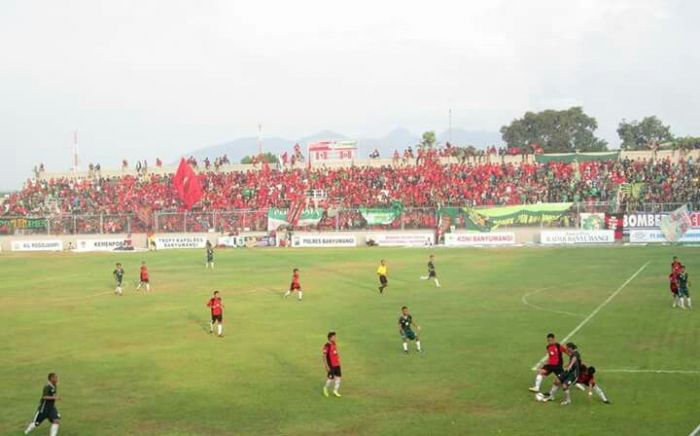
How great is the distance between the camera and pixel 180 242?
266ft

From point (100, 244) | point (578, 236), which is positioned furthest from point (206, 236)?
point (578, 236)

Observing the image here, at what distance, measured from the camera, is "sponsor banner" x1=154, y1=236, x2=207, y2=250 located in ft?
265

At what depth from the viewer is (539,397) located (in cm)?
2072

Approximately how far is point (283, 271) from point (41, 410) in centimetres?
3722

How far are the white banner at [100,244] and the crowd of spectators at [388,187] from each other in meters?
6.05

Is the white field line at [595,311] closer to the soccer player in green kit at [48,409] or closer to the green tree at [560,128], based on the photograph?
the soccer player in green kit at [48,409]

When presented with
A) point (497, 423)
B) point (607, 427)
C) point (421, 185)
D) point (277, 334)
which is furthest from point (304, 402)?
point (421, 185)

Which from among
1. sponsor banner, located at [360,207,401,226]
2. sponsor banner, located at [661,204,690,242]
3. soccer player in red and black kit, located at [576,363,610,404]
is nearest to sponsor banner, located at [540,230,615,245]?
sponsor banner, located at [661,204,690,242]

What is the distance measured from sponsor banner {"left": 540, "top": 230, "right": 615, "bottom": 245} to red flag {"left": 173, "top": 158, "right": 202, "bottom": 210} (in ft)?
120

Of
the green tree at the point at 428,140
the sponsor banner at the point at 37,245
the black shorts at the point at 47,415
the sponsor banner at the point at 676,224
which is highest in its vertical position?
the green tree at the point at 428,140

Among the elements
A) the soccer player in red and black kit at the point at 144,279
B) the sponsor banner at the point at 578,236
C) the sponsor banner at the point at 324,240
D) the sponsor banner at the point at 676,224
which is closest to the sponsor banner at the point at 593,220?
the sponsor banner at the point at 578,236

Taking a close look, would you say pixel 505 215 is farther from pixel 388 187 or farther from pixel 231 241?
pixel 231 241

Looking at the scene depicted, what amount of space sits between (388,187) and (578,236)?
21685mm

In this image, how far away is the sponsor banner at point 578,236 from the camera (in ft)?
235
